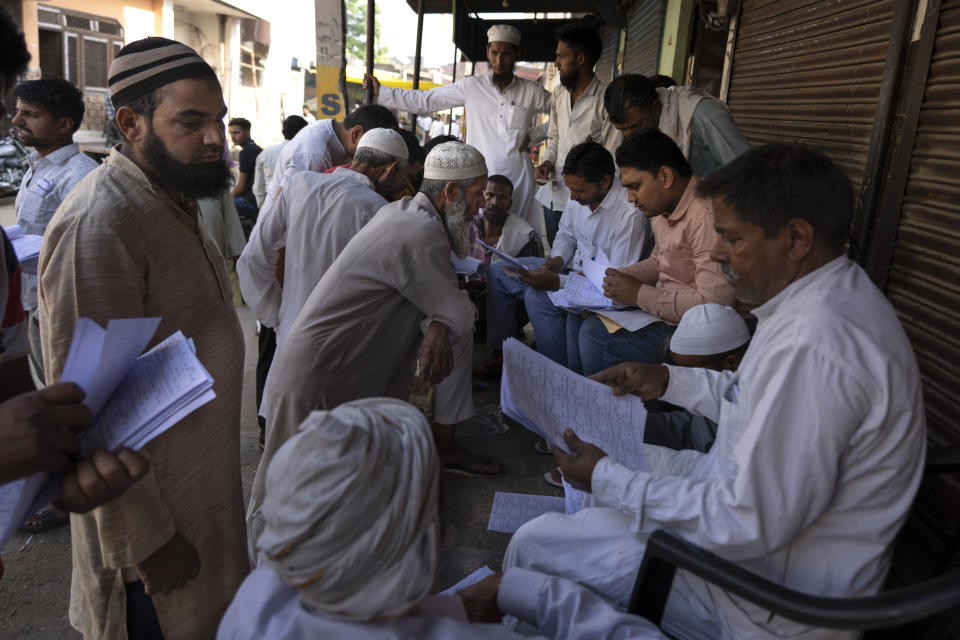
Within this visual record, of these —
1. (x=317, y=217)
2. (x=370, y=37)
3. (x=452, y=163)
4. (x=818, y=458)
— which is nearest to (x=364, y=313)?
(x=452, y=163)

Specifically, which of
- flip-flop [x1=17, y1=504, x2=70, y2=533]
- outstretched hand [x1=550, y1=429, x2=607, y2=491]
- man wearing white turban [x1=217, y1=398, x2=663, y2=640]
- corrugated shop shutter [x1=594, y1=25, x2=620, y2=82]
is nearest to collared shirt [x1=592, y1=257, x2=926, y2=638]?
outstretched hand [x1=550, y1=429, x2=607, y2=491]

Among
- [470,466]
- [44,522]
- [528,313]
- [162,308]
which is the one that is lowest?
[44,522]

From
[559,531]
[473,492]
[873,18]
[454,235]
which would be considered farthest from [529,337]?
A: [559,531]

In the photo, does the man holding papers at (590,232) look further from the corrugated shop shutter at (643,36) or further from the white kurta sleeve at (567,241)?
the corrugated shop shutter at (643,36)

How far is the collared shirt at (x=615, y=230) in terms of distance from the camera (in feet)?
12.9

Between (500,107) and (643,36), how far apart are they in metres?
3.31

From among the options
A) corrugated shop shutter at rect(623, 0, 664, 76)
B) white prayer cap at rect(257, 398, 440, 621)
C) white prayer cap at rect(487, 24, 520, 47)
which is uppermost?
corrugated shop shutter at rect(623, 0, 664, 76)

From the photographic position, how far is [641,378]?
2082mm

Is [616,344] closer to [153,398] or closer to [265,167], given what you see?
[153,398]

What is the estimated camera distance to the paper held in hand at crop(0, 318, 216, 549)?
3.57 feet

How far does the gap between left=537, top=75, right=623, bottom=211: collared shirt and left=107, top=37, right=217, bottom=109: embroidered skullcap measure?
11.9 feet

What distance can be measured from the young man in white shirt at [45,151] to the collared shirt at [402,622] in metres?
2.86

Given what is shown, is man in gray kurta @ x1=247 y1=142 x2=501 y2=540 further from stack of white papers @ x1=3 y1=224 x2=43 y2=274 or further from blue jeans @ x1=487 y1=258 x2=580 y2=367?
blue jeans @ x1=487 y1=258 x2=580 y2=367

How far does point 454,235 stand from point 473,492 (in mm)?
1358
